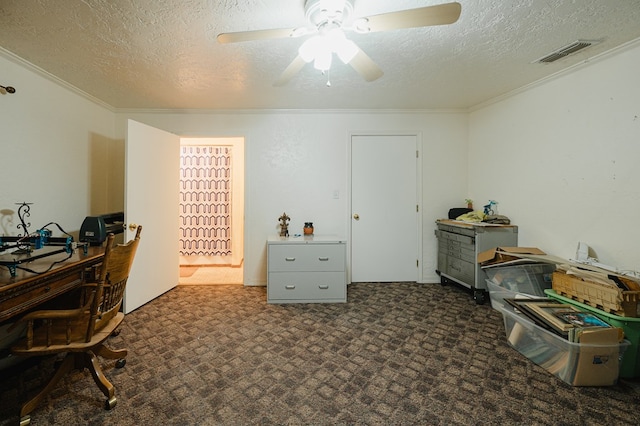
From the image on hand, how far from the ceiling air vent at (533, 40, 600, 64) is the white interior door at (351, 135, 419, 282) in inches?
60.8

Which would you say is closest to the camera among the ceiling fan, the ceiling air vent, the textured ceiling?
the ceiling fan

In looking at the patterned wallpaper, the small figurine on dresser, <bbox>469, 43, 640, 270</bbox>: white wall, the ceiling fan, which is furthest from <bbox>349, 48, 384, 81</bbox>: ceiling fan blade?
the patterned wallpaper

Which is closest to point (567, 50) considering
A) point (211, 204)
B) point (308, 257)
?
point (308, 257)

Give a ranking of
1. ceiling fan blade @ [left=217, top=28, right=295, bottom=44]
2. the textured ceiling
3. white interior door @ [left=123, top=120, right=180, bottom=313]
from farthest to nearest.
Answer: white interior door @ [left=123, top=120, right=180, bottom=313] < the textured ceiling < ceiling fan blade @ [left=217, top=28, right=295, bottom=44]

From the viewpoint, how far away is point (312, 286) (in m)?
2.98

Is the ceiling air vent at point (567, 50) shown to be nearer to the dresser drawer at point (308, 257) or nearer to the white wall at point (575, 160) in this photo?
the white wall at point (575, 160)

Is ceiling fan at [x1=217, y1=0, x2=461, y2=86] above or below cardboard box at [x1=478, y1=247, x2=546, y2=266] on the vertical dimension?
above

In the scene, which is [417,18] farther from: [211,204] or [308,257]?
[211,204]

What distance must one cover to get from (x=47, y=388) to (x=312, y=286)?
210 cm

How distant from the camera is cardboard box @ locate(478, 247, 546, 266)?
97.6 inches

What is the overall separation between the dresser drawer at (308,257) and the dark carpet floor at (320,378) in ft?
1.69

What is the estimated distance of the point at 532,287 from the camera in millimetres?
2412

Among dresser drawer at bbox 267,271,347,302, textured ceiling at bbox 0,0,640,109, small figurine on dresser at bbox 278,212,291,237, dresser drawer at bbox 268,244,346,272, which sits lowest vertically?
dresser drawer at bbox 267,271,347,302

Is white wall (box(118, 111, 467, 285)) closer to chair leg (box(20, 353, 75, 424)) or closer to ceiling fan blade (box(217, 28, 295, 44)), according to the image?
chair leg (box(20, 353, 75, 424))
